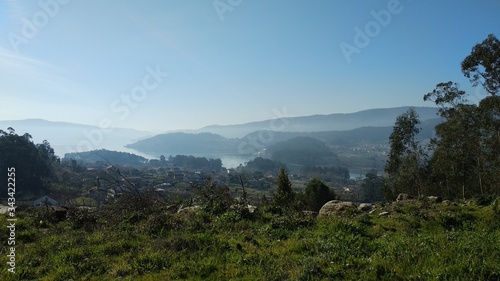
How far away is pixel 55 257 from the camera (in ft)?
23.0

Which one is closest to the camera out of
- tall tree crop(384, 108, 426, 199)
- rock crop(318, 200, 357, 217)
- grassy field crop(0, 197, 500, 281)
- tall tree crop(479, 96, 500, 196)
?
grassy field crop(0, 197, 500, 281)

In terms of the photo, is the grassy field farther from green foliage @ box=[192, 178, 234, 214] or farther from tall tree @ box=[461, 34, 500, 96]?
tall tree @ box=[461, 34, 500, 96]

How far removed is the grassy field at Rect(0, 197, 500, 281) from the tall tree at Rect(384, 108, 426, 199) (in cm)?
2166

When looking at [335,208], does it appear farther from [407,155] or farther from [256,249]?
[407,155]

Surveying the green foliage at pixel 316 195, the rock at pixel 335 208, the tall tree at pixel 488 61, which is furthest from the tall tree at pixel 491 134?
the rock at pixel 335 208

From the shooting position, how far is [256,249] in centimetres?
738

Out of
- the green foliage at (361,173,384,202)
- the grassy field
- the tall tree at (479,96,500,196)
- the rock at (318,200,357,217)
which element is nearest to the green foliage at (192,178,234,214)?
the grassy field

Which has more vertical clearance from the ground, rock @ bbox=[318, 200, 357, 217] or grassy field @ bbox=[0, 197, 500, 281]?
grassy field @ bbox=[0, 197, 500, 281]

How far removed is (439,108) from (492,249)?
1066 inches

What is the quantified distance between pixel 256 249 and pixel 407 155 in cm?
2976

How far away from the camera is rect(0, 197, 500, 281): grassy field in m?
5.51

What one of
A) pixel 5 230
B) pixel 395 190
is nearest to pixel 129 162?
pixel 395 190

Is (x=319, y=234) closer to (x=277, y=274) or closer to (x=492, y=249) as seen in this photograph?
(x=277, y=274)

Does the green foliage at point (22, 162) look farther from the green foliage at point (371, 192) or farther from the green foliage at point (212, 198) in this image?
the green foliage at point (371, 192)
